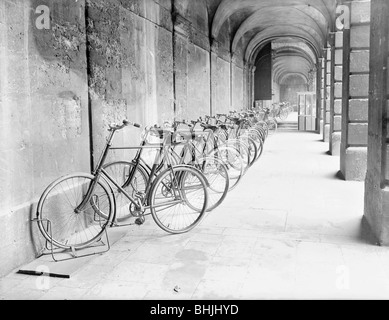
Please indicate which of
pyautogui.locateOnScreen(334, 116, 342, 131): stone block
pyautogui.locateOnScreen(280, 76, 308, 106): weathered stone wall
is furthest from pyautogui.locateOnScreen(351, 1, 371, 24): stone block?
pyautogui.locateOnScreen(280, 76, 308, 106): weathered stone wall

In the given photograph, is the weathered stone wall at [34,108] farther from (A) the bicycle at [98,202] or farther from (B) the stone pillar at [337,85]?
(B) the stone pillar at [337,85]

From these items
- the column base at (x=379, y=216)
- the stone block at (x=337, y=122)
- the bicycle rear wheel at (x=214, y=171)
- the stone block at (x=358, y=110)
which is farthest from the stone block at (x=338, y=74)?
the column base at (x=379, y=216)

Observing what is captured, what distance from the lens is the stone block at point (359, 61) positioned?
280 inches

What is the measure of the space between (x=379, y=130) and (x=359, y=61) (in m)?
3.32

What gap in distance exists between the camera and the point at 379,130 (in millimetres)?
4230

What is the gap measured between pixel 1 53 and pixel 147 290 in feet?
6.74

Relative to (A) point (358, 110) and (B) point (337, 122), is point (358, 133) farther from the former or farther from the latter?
(B) point (337, 122)

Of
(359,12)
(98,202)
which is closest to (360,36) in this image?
(359,12)

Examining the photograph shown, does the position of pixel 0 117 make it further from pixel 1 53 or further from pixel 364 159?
pixel 364 159

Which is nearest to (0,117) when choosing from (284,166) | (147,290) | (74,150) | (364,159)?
(74,150)

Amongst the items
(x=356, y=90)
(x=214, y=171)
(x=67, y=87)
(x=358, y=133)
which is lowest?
(x=214, y=171)

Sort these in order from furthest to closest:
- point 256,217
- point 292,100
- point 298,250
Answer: point 292,100, point 256,217, point 298,250

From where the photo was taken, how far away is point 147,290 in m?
3.19

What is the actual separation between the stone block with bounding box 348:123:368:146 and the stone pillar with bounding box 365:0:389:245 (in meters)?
2.76
